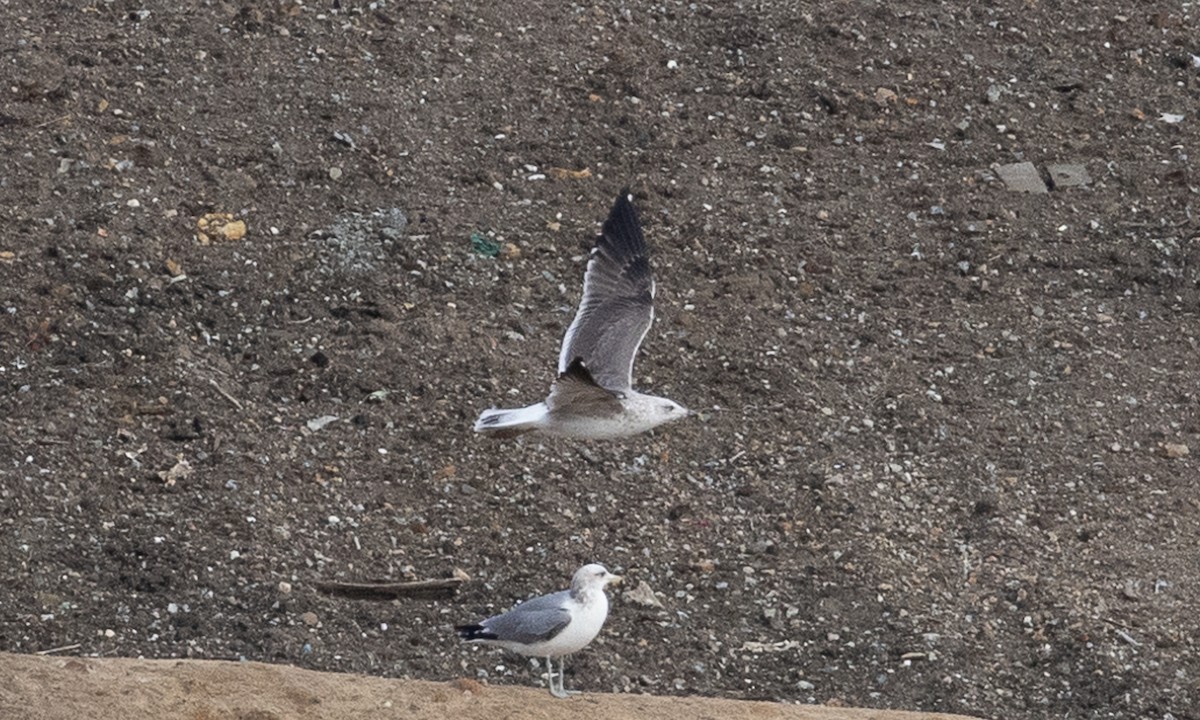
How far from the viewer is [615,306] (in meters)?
7.50

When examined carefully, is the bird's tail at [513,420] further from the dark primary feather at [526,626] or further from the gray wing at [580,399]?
the dark primary feather at [526,626]

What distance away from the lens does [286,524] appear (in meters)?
7.45

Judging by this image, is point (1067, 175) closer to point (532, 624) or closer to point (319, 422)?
point (319, 422)

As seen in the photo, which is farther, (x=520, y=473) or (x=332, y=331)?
(x=332, y=331)

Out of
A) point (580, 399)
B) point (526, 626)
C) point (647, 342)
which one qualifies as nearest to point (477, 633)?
point (526, 626)

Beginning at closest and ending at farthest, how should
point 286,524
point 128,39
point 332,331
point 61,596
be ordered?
point 61,596
point 286,524
point 332,331
point 128,39

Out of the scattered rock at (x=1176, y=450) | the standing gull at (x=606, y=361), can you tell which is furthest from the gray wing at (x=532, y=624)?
the scattered rock at (x=1176, y=450)

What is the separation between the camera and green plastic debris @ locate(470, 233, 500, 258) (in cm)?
912

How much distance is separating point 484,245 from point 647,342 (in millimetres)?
1039

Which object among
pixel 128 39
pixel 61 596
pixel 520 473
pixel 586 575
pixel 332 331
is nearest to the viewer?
pixel 586 575

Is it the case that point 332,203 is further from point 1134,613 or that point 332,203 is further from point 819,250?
point 1134,613

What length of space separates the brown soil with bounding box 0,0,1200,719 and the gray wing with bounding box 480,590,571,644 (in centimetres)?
A: 94

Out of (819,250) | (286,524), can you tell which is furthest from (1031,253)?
(286,524)

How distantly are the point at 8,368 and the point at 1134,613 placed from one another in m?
4.96
